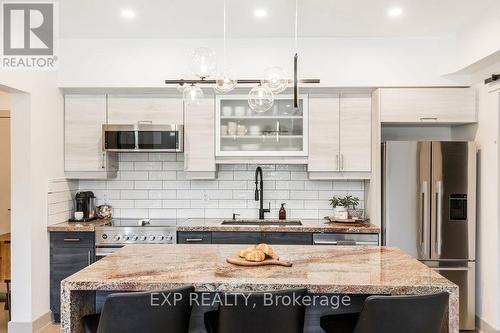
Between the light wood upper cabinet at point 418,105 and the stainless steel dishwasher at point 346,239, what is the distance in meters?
1.14

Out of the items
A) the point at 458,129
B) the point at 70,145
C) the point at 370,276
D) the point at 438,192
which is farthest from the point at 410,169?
the point at 70,145

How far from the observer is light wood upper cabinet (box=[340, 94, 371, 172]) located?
4473 mm

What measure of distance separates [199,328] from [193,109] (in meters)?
2.46

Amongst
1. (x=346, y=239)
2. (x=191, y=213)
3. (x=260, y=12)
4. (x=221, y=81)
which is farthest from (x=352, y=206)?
(x=221, y=81)

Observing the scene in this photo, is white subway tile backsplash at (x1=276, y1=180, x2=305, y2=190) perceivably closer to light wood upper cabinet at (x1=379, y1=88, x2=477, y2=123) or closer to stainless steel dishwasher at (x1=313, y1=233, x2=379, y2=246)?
stainless steel dishwasher at (x1=313, y1=233, x2=379, y2=246)

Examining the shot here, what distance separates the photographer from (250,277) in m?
2.27

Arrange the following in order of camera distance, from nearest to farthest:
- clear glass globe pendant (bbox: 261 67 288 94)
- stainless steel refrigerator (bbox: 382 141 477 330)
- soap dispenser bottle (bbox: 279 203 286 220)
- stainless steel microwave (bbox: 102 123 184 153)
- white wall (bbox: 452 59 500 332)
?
clear glass globe pendant (bbox: 261 67 288 94), white wall (bbox: 452 59 500 332), stainless steel refrigerator (bbox: 382 141 477 330), stainless steel microwave (bbox: 102 123 184 153), soap dispenser bottle (bbox: 279 203 286 220)

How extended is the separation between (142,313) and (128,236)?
2.38 metres

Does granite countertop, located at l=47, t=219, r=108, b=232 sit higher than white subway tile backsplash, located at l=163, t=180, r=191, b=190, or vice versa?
white subway tile backsplash, located at l=163, t=180, r=191, b=190

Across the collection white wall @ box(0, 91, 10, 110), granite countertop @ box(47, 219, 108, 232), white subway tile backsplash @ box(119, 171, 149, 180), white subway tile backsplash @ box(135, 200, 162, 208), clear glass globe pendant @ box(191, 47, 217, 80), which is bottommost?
granite countertop @ box(47, 219, 108, 232)

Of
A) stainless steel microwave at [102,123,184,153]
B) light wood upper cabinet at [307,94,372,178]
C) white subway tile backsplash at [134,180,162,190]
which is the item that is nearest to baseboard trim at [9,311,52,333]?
white subway tile backsplash at [134,180,162,190]

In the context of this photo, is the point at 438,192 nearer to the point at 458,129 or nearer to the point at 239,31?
the point at 458,129

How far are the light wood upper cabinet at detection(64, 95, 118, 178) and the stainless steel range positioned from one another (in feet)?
2.33

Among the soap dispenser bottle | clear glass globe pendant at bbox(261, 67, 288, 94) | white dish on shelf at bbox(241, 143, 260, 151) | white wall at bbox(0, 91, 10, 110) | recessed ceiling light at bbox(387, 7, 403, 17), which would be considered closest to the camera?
clear glass globe pendant at bbox(261, 67, 288, 94)
